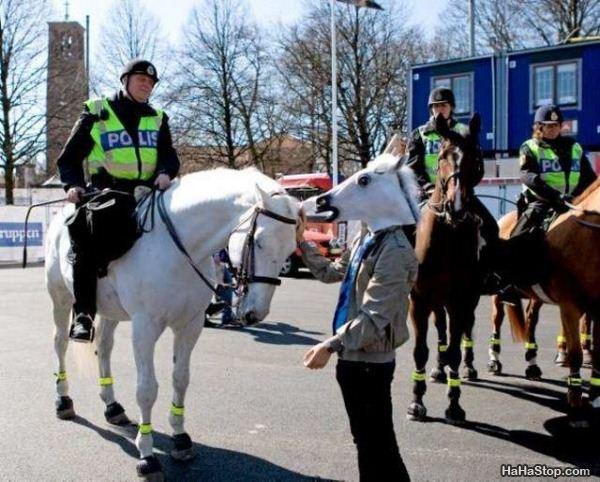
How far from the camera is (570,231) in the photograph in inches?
253

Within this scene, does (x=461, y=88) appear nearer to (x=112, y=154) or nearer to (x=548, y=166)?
(x=548, y=166)

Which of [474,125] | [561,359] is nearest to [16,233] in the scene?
[561,359]

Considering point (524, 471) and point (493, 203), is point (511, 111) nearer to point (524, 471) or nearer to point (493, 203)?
point (493, 203)

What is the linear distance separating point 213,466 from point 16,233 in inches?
832

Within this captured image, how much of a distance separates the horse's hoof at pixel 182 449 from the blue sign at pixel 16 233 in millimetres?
19923

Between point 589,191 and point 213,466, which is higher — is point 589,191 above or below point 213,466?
above

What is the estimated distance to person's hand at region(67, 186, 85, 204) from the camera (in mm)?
5258

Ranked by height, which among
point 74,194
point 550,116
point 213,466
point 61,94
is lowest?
point 213,466

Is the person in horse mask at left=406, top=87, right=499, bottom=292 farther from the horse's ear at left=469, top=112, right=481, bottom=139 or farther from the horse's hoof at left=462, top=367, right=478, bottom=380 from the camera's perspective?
the horse's hoof at left=462, top=367, right=478, bottom=380

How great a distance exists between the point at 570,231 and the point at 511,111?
1207 cm

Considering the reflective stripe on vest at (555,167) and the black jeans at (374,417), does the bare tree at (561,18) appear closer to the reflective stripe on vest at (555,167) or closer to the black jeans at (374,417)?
the reflective stripe on vest at (555,167)

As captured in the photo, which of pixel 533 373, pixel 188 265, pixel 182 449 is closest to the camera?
pixel 188 265

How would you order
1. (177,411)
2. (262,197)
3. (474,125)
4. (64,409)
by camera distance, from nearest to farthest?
(262,197) → (177,411) → (474,125) → (64,409)

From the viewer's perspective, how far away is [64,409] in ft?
20.2
